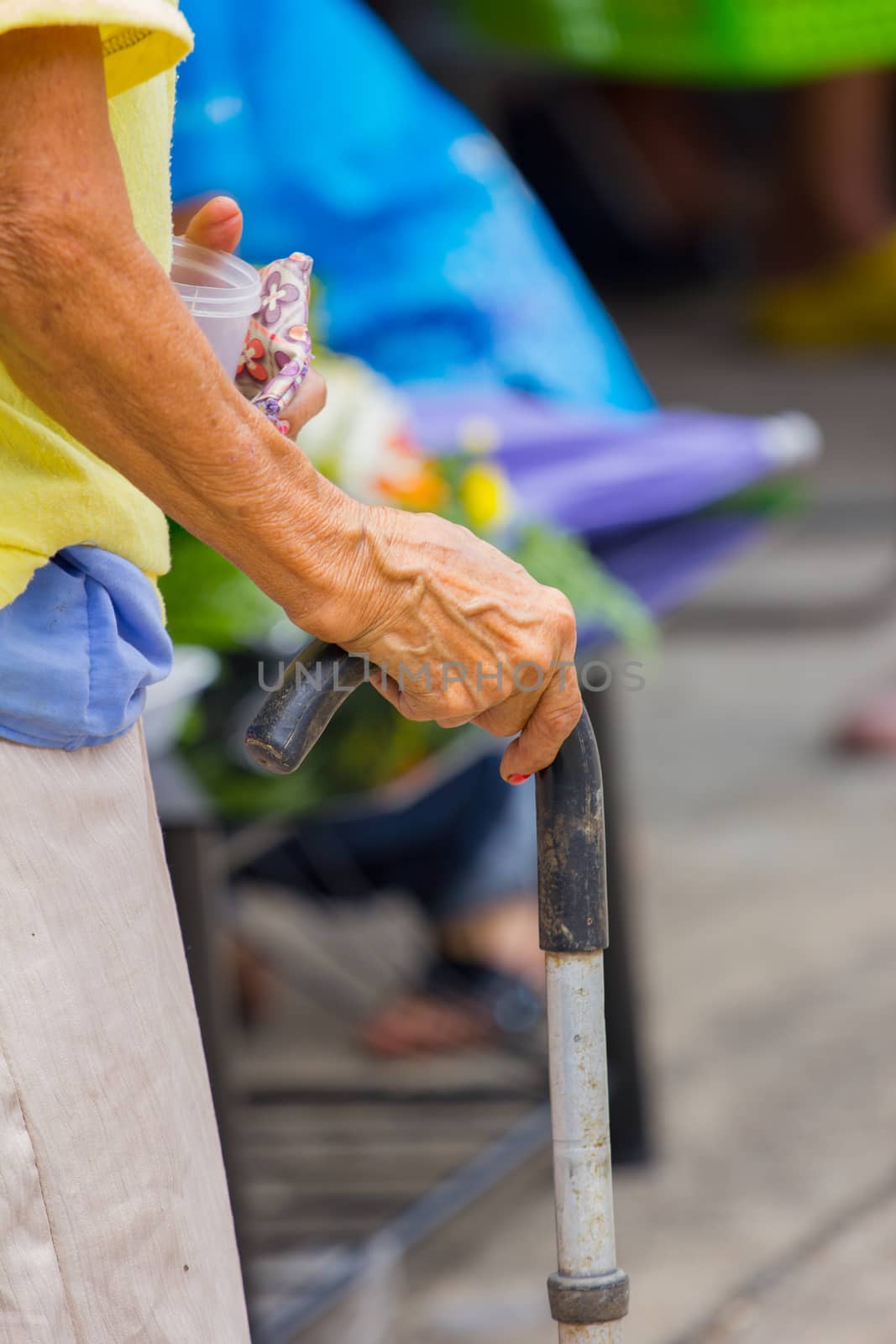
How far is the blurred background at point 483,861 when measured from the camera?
2172mm

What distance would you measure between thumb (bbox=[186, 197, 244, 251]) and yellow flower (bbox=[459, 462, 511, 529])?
1009mm

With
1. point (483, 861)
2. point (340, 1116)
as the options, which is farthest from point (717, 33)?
point (340, 1116)

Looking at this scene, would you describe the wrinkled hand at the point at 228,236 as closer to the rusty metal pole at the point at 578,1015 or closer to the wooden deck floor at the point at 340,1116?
the rusty metal pole at the point at 578,1015

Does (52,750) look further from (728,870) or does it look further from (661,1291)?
(728,870)

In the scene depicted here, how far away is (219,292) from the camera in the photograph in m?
1.13

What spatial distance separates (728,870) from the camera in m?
3.93

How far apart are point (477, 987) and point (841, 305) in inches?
269

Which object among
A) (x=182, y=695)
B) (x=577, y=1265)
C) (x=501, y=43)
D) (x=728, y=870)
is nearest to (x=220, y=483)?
(x=577, y=1265)

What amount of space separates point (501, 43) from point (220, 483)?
21.7 ft

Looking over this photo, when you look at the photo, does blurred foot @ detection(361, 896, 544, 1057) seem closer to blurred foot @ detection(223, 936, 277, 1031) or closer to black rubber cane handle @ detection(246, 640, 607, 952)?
blurred foot @ detection(223, 936, 277, 1031)

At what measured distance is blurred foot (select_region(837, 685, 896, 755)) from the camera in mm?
4586

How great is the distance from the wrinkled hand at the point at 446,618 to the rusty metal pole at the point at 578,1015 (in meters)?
0.10

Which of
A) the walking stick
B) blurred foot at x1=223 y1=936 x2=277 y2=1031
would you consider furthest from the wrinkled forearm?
blurred foot at x1=223 y1=936 x2=277 y2=1031

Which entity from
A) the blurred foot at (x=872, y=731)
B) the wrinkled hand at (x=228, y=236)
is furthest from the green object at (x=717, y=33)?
the wrinkled hand at (x=228, y=236)
